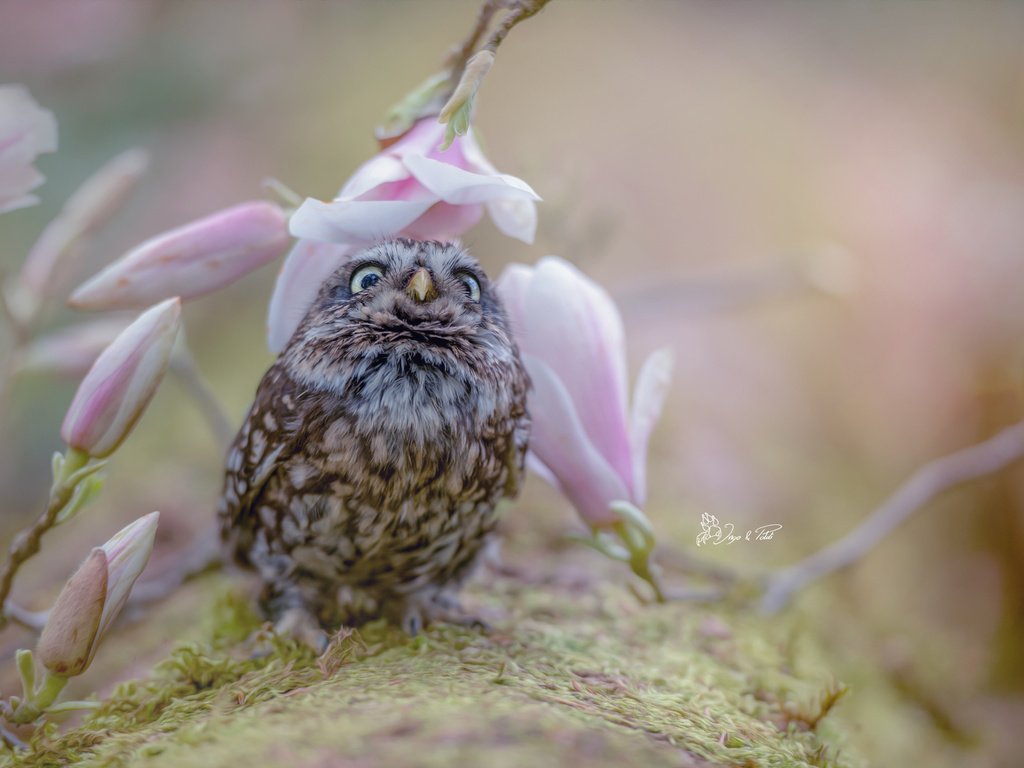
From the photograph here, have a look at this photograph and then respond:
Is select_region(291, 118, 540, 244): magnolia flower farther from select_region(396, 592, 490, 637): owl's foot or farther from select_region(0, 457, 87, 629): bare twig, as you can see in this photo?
select_region(396, 592, 490, 637): owl's foot

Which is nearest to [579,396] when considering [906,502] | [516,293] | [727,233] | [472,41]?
[516,293]

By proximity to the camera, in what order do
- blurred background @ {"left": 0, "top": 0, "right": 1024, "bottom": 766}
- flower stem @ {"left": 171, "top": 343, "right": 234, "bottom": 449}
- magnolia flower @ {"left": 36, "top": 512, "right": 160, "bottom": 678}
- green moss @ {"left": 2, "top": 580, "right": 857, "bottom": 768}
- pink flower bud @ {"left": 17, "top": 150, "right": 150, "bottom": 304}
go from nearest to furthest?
green moss @ {"left": 2, "top": 580, "right": 857, "bottom": 768}, magnolia flower @ {"left": 36, "top": 512, "right": 160, "bottom": 678}, pink flower bud @ {"left": 17, "top": 150, "right": 150, "bottom": 304}, flower stem @ {"left": 171, "top": 343, "right": 234, "bottom": 449}, blurred background @ {"left": 0, "top": 0, "right": 1024, "bottom": 766}

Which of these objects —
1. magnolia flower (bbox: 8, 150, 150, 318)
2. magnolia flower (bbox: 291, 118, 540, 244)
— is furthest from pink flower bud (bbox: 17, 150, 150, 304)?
magnolia flower (bbox: 291, 118, 540, 244)

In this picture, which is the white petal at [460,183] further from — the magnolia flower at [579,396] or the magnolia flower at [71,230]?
the magnolia flower at [71,230]

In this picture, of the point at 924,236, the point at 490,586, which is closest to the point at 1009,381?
the point at 924,236

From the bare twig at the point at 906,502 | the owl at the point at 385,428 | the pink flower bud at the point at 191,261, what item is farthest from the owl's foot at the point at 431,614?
the bare twig at the point at 906,502

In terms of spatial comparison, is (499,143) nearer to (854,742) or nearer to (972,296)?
(972,296)
